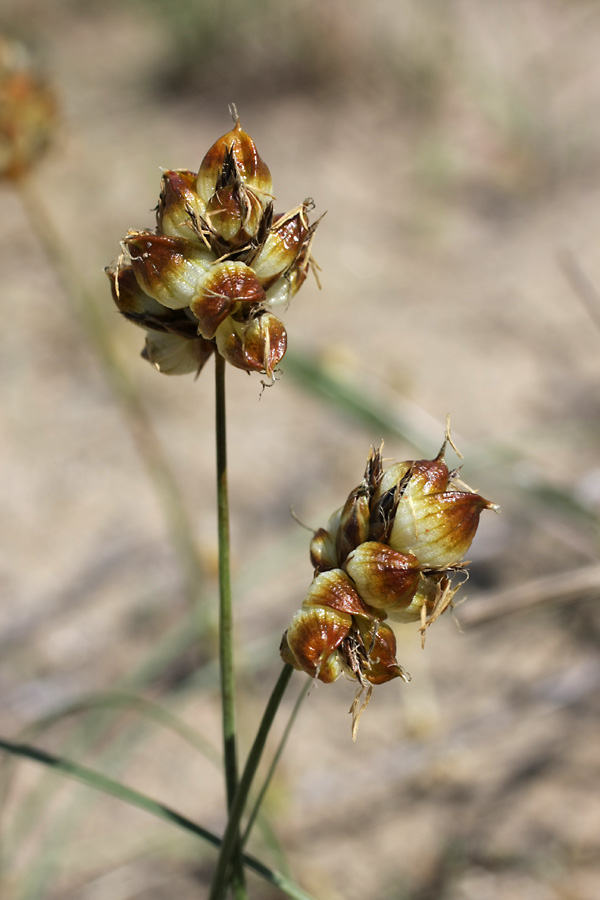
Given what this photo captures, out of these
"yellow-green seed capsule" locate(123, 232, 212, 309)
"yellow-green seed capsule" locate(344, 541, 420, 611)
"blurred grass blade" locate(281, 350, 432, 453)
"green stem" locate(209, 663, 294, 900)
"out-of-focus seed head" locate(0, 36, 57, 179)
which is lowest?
"green stem" locate(209, 663, 294, 900)

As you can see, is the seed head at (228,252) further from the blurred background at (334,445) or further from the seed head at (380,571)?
the blurred background at (334,445)

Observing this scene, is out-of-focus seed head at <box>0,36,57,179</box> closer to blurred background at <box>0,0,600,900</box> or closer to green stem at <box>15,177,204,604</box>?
green stem at <box>15,177,204,604</box>

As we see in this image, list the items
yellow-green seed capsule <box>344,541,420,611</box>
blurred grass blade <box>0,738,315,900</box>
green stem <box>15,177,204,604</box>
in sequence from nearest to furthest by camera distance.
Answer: yellow-green seed capsule <box>344,541,420,611</box> < blurred grass blade <box>0,738,315,900</box> < green stem <box>15,177,204,604</box>

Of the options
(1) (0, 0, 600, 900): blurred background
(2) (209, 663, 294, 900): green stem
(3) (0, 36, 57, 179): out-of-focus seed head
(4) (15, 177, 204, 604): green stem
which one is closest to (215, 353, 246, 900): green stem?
(2) (209, 663, 294, 900): green stem

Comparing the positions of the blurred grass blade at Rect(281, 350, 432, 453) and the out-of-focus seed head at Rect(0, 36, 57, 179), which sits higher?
the out-of-focus seed head at Rect(0, 36, 57, 179)

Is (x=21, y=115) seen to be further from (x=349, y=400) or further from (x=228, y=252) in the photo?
(x=228, y=252)

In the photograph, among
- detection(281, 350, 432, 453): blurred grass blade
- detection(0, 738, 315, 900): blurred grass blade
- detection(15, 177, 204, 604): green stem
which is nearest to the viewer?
detection(0, 738, 315, 900): blurred grass blade

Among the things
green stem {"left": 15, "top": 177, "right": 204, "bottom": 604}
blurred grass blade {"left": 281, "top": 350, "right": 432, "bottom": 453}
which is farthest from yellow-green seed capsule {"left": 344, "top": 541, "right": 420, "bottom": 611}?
green stem {"left": 15, "top": 177, "right": 204, "bottom": 604}

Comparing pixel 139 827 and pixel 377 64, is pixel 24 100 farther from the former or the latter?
pixel 377 64

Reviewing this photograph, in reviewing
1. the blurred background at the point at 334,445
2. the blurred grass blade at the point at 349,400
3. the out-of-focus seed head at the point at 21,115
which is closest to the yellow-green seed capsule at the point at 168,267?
the blurred background at the point at 334,445

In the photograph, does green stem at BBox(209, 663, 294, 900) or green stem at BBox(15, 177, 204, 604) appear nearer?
green stem at BBox(209, 663, 294, 900)
